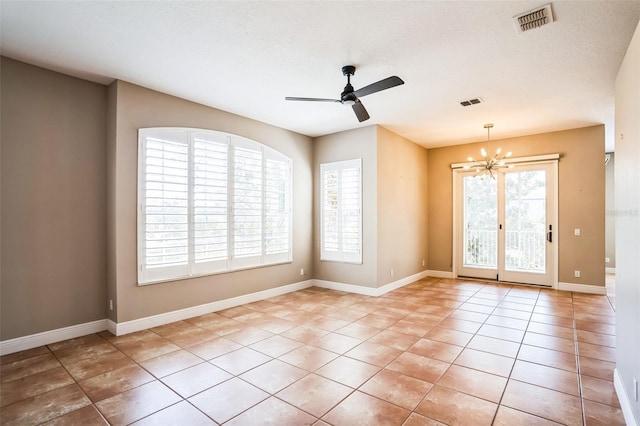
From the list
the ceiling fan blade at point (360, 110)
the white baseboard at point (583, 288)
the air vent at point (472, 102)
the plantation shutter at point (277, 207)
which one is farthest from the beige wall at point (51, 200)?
the white baseboard at point (583, 288)

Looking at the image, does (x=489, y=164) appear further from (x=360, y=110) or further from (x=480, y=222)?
(x=360, y=110)

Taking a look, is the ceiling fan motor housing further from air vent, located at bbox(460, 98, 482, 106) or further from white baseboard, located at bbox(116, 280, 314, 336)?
white baseboard, located at bbox(116, 280, 314, 336)

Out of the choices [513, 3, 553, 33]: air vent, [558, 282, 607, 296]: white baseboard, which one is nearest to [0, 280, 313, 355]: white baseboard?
[513, 3, 553, 33]: air vent

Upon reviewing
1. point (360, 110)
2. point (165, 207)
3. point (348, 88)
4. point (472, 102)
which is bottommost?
point (165, 207)

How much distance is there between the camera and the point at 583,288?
5.81 metres

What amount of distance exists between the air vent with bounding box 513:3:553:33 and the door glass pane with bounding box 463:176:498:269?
430cm

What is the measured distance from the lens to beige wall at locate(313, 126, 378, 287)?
566 cm

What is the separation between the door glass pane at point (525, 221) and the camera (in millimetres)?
6266

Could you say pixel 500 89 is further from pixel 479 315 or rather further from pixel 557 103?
pixel 479 315

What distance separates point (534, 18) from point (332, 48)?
5.57 ft

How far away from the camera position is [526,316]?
4449 millimetres

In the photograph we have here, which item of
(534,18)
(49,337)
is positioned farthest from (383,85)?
(49,337)

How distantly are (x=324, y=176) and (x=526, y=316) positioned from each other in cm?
404

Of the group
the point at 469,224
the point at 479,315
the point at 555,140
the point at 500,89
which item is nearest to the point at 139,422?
the point at 479,315
